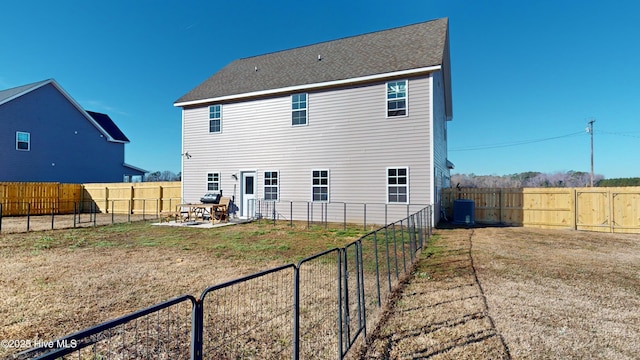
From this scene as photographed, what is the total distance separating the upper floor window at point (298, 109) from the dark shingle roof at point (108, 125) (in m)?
19.3

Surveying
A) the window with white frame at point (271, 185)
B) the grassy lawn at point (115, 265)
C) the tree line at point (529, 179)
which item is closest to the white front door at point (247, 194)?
the window with white frame at point (271, 185)

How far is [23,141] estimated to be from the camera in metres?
19.7

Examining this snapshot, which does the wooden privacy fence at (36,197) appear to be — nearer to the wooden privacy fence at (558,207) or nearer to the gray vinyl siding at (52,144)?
the gray vinyl siding at (52,144)

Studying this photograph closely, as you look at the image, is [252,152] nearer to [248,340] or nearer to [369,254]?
[369,254]

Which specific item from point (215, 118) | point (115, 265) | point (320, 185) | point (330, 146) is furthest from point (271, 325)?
point (215, 118)

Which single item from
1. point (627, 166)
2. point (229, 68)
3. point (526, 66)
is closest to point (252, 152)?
point (229, 68)

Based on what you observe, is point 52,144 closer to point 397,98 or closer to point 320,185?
point 320,185

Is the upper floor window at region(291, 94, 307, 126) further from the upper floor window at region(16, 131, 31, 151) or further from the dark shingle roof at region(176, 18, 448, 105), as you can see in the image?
the upper floor window at region(16, 131, 31, 151)

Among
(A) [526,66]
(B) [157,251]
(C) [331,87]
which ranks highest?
(A) [526,66]

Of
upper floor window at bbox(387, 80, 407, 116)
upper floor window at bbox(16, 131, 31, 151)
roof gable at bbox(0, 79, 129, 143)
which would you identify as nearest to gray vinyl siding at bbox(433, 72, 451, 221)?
upper floor window at bbox(387, 80, 407, 116)

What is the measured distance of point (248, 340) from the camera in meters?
3.30

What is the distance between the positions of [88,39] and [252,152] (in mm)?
12917

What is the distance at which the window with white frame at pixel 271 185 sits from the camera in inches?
567

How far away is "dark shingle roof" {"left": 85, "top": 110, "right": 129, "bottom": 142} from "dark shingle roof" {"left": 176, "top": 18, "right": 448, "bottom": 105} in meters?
13.0
